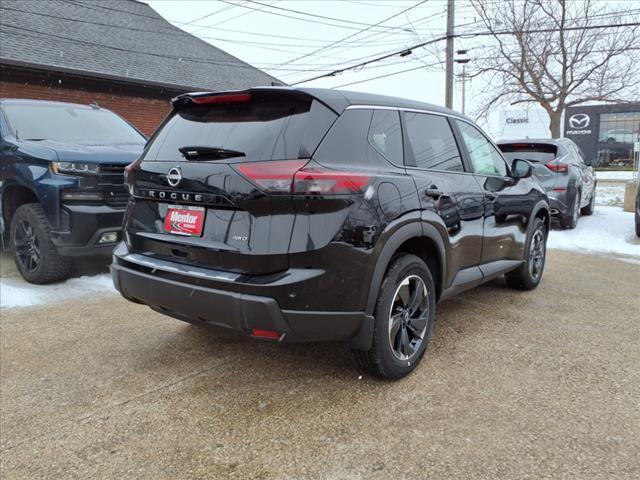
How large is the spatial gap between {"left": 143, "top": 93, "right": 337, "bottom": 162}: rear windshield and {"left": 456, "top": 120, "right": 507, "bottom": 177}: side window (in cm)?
171

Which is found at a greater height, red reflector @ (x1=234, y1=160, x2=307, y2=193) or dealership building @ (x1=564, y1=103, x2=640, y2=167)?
dealership building @ (x1=564, y1=103, x2=640, y2=167)

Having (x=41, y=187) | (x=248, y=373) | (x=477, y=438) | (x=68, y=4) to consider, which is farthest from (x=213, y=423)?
(x=68, y=4)

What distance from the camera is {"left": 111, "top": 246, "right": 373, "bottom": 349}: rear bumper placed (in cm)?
249

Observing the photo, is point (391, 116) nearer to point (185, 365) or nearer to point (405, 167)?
point (405, 167)

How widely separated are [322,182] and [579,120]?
174ft

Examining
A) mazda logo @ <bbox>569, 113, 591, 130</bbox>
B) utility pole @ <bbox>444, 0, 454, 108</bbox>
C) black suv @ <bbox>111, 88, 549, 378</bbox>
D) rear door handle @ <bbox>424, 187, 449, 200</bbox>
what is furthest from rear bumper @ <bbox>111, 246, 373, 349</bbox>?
mazda logo @ <bbox>569, 113, 591, 130</bbox>

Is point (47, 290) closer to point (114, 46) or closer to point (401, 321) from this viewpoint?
point (401, 321)

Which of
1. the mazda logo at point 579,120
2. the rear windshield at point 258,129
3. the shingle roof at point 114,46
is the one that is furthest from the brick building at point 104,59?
the mazda logo at point 579,120

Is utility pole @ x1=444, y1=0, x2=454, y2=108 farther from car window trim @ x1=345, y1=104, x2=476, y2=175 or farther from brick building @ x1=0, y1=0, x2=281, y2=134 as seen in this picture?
car window trim @ x1=345, y1=104, x2=476, y2=175

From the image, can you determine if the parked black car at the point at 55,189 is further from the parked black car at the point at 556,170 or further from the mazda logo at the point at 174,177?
the parked black car at the point at 556,170

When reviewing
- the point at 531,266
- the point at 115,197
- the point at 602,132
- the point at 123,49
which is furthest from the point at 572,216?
the point at 602,132

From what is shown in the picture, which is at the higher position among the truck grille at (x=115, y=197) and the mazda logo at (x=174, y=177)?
the mazda logo at (x=174, y=177)

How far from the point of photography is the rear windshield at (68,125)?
17.7 feet

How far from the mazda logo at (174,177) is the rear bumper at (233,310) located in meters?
0.46
